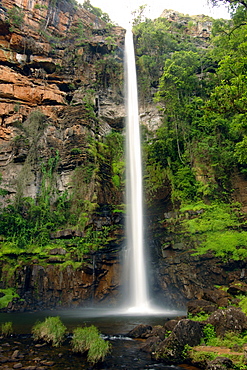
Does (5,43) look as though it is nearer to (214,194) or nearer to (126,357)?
(214,194)

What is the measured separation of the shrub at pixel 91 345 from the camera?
245 inches

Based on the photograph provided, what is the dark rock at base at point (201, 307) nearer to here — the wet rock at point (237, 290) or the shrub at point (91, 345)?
the wet rock at point (237, 290)

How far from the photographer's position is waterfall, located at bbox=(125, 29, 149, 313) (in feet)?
59.3

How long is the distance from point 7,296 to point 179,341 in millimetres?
13169

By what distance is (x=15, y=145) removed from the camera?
24.4 meters

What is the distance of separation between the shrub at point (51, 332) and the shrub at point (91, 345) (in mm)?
676

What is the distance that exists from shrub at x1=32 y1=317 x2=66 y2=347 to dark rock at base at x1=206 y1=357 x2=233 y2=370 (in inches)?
171

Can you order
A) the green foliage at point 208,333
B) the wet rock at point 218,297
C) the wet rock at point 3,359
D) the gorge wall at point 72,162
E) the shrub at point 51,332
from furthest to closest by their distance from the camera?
the gorge wall at point 72,162 → the wet rock at point 218,297 → the shrub at point 51,332 → the green foliage at point 208,333 → the wet rock at point 3,359

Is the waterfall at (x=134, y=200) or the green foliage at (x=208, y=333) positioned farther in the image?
the waterfall at (x=134, y=200)

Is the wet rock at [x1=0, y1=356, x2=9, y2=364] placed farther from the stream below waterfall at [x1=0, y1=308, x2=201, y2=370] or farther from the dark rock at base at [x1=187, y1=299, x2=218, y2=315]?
the dark rock at base at [x1=187, y1=299, x2=218, y2=315]

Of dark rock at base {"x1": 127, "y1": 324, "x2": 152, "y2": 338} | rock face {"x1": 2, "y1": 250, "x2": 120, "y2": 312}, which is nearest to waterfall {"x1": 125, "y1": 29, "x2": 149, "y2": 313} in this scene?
rock face {"x1": 2, "y1": 250, "x2": 120, "y2": 312}

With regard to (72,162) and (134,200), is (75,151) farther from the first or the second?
(134,200)

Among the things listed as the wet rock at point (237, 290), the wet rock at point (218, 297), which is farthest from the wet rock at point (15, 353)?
the wet rock at point (237, 290)

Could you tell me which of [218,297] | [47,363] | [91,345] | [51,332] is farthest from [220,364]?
[218,297]
